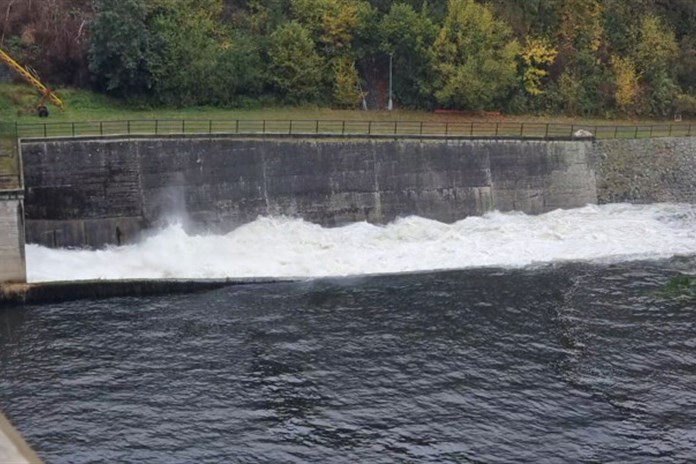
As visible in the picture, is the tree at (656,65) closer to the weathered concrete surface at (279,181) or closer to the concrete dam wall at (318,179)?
the concrete dam wall at (318,179)

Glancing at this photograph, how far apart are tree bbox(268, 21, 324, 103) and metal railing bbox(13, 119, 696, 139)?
489 centimetres

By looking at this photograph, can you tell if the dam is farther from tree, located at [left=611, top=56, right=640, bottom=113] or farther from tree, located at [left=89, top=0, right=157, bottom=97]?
tree, located at [left=89, top=0, right=157, bottom=97]

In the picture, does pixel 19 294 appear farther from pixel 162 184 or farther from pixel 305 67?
pixel 305 67

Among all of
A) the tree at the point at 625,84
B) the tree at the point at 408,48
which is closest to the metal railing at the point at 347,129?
the tree at the point at 625,84

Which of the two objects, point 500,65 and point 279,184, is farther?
point 500,65

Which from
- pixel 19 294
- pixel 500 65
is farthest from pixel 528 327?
pixel 500 65

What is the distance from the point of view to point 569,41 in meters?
55.0

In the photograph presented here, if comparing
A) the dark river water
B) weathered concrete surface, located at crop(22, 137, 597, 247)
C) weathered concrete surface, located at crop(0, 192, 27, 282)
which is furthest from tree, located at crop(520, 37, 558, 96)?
weathered concrete surface, located at crop(0, 192, 27, 282)

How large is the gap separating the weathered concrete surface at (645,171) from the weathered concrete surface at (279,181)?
991mm

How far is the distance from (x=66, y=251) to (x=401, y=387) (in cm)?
1705

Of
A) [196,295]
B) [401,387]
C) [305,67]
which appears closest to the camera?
[401,387]

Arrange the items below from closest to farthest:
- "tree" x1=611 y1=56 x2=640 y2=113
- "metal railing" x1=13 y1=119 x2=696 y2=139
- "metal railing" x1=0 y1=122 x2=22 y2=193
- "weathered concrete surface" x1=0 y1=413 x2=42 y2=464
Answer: "weathered concrete surface" x1=0 y1=413 x2=42 y2=464
"metal railing" x1=0 y1=122 x2=22 y2=193
"metal railing" x1=13 y1=119 x2=696 y2=139
"tree" x1=611 y1=56 x2=640 y2=113

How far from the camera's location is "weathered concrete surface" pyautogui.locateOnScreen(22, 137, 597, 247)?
3575 cm

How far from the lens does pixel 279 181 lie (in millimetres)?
39219
